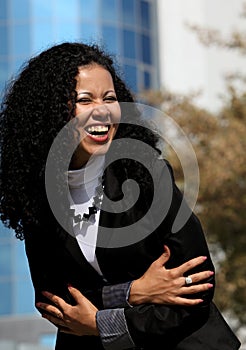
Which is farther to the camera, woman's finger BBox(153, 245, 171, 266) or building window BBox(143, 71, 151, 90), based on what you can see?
building window BBox(143, 71, 151, 90)

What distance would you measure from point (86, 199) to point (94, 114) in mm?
305

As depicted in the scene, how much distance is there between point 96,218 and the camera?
11.1ft

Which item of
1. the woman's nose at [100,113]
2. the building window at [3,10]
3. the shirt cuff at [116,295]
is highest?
the woman's nose at [100,113]

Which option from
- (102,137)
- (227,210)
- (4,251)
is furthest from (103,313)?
(4,251)

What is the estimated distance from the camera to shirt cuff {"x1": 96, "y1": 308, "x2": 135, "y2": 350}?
3252mm

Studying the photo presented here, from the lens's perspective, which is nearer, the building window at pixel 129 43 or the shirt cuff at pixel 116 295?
the shirt cuff at pixel 116 295

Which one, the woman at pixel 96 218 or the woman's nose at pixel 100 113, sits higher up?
the woman's nose at pixel 100 113

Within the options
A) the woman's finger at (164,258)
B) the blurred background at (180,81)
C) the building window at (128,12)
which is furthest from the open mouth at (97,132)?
the building window at (128,12)

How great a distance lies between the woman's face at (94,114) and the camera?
335cm

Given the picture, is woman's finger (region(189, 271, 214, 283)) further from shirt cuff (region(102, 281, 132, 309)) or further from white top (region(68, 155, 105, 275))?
white top (region(68, 155, 105, 275))

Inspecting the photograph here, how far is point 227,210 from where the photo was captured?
48.6 feet

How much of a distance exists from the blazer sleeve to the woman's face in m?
0.29

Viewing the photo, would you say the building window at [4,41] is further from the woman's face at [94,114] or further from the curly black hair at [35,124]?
the woman's face at [94,114]

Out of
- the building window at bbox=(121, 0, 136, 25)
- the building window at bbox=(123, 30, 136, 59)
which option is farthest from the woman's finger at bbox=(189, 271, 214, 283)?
the building window at bbox=(121, 0, 136, 25)
